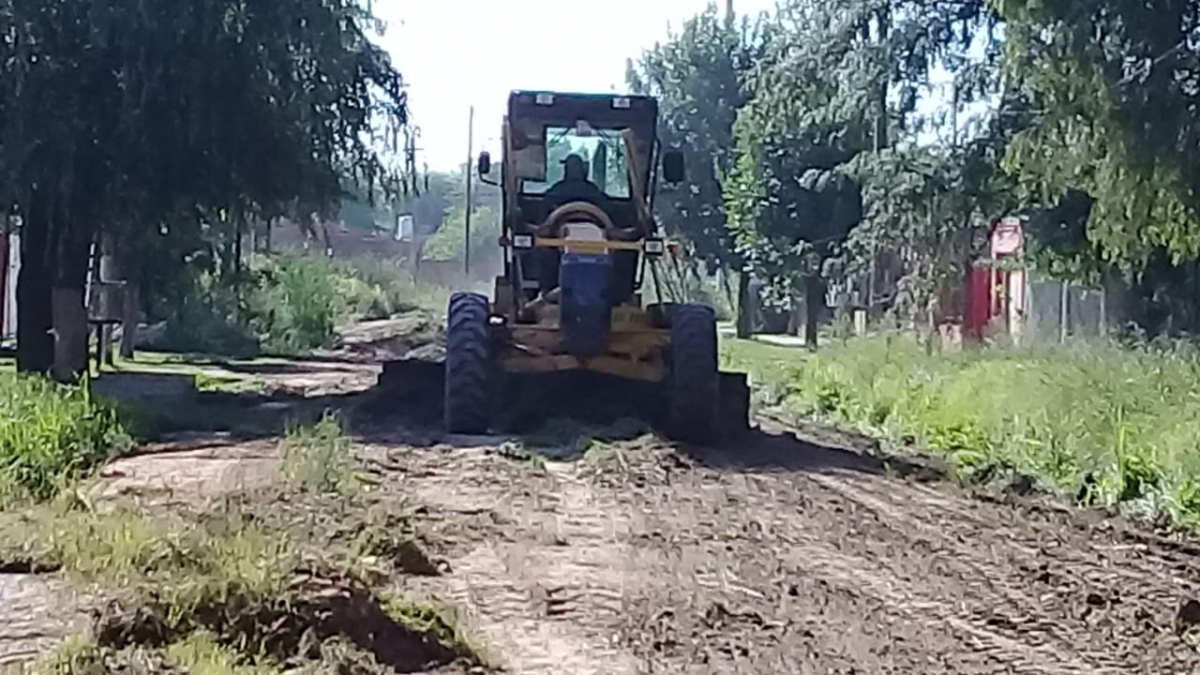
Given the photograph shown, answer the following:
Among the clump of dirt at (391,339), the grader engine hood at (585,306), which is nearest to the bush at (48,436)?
the grader engine hood at (585,306)

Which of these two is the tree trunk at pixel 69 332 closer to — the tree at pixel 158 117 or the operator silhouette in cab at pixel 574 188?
the tree at pixel 158 117

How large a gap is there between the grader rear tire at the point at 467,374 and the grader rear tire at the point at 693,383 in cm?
174

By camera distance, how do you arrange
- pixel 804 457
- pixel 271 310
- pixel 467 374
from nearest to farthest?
pixel 804 457, pixel 467 374, pixel 271 310

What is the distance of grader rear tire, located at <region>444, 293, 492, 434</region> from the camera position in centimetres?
1786

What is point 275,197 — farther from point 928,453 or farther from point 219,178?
point 928,453

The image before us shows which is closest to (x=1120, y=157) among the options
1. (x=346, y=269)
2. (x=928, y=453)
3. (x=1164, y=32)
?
(x=1164, y=32)

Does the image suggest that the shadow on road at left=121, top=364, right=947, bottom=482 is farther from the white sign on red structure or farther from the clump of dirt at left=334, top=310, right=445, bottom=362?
the clump of dirt at left=334, top=310, right=445, bottom=362

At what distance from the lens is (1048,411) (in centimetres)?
1727

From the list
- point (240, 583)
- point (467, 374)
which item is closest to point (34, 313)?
point (467, 374)

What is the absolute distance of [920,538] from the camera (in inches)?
477

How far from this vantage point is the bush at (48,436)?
12.6 meters

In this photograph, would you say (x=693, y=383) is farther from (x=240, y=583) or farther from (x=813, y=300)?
(x=813, y=300)

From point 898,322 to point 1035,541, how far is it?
25612 millimetres

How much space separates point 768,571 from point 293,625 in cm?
344
